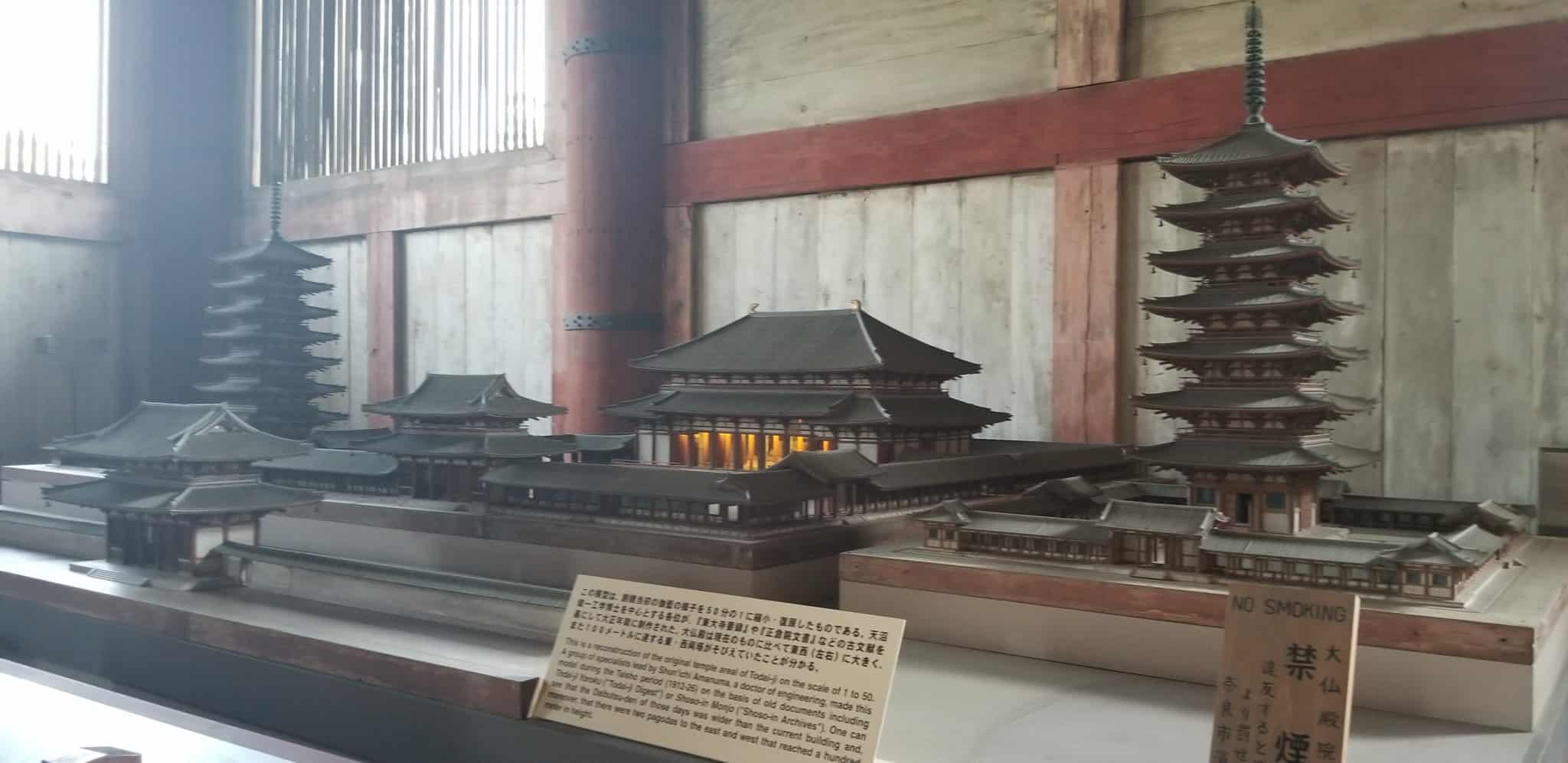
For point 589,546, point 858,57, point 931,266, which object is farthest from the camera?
point 858,57

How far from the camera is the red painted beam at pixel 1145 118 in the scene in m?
7.71

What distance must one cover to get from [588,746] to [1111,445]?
605 cm

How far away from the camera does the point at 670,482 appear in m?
7.14

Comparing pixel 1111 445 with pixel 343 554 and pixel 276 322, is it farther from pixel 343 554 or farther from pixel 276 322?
pixel 276 322

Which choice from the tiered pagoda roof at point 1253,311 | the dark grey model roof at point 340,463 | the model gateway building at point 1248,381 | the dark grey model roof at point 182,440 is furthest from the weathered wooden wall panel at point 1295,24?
the dark grey model roof at point 182,440

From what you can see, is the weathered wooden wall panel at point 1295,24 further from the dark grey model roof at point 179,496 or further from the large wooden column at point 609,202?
the dark grey model roof at point 179,496

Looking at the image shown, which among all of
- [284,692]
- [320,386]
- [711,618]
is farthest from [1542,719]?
[320,386]

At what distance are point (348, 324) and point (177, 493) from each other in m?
8.09

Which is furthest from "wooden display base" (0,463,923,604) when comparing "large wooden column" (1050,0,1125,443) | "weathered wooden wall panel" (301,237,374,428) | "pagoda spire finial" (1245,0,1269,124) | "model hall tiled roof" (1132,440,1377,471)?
"weathered wooden wall panel" (301,237,374,428)

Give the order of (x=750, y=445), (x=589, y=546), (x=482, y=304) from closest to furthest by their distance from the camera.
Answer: (x=589, y=546), (x=750, y=445), (x=482, y=304)

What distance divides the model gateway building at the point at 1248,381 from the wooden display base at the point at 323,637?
2.76 m

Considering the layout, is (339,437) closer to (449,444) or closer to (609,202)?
(449,444)

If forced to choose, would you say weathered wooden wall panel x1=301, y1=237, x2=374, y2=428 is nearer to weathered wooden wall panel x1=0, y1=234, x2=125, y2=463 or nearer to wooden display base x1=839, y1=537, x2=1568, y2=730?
weathered wooden wall panel x1=0, y1=234, x2=125, y2=463

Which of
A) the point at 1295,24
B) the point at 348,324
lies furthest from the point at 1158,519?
the point at 348,324
